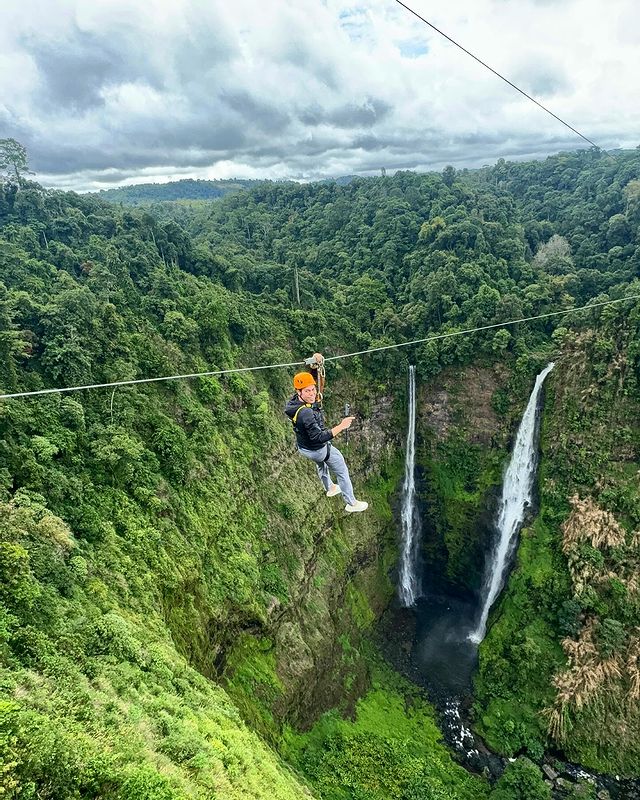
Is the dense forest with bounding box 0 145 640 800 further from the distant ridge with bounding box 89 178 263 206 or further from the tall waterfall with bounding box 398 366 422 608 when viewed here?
the distant ridge with bounding box 89 178 263 206

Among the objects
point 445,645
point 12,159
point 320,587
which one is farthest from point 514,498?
point 12,159

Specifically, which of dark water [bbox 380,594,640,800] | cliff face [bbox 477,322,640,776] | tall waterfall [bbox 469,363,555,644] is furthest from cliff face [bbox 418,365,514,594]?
cliff face [bbox 477,322,640,776]

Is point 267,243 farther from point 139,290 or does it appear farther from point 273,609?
point 273,609

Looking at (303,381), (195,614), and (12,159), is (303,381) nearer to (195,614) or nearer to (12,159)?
(195,614)

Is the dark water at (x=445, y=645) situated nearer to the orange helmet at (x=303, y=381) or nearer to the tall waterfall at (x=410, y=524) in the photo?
the tall waterfall at (x=410, y=524)

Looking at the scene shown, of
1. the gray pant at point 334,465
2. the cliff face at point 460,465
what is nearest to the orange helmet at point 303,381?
the gray pant at point 334,465

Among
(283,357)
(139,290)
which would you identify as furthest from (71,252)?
(283,357)
